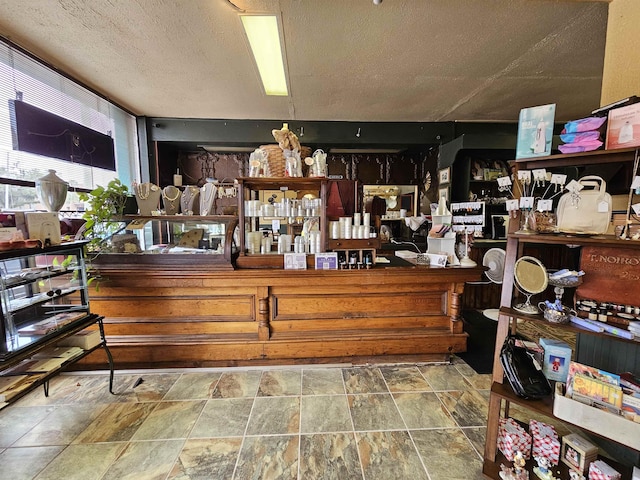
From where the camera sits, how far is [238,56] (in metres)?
2.66

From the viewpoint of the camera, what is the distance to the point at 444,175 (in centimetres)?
477

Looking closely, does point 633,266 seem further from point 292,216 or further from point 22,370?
point 22,370

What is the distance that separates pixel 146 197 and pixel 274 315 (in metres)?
1.69

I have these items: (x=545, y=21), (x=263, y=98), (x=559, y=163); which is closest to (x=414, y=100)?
(x=545, y=21)

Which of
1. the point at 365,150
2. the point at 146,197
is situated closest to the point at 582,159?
the point at 146,197

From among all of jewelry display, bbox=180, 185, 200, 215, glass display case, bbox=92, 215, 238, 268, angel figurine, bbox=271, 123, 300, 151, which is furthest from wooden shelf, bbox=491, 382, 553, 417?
jewelry display, bbox=180, 185, 200, 215

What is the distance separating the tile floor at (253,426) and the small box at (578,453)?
457 millimetres

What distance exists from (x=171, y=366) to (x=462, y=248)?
12.3 ft

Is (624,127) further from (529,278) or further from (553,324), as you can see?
(553,324)

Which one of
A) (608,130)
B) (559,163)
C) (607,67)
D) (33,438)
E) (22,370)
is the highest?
(607,67)

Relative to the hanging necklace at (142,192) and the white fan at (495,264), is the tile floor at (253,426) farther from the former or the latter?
the hanging necklace at (142,192)

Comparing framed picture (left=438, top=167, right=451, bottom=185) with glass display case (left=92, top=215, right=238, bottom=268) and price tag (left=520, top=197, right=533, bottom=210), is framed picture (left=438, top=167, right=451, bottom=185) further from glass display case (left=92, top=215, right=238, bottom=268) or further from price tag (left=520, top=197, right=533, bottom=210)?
glass display case (left=92, top=215, right=238, bottom=268)

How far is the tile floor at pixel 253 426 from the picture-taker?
1.60 meters

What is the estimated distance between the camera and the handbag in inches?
50.9
